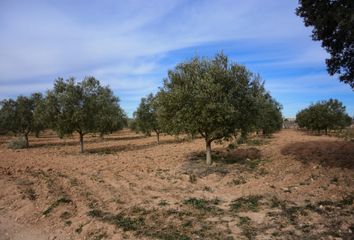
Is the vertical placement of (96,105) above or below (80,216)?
above

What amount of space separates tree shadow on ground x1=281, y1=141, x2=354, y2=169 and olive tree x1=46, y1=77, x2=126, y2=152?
61.3 feet

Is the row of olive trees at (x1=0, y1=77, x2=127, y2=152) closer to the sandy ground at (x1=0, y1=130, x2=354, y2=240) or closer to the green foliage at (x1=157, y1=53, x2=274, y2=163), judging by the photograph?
the sandy ground at (x1=0, y1=130, x2=354, y2=240)

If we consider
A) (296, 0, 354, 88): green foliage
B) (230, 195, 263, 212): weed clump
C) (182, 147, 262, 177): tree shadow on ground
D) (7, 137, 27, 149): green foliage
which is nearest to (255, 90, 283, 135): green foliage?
(182, 147, 262, 177): tree shadow on ground

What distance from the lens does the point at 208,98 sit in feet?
59.5

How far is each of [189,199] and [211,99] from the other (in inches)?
288

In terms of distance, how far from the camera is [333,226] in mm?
8961

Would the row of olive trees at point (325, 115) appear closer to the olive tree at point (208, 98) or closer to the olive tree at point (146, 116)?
the olive tree at point (146, 116)

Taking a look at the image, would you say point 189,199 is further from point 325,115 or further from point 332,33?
point 325,115

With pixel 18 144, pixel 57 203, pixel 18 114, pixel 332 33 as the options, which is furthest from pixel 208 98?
pixel 18 114

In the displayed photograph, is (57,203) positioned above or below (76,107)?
below

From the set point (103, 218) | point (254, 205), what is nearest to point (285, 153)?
point (254, 205)

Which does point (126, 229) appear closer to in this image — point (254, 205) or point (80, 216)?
point (80, 216)

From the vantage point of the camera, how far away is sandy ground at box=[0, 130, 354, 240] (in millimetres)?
9297

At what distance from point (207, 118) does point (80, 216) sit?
928 cm
